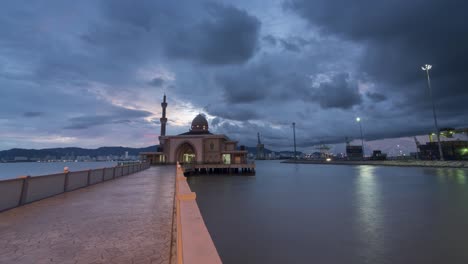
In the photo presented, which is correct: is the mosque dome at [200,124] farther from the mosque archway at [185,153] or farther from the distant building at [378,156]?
the distant building at [378,156]

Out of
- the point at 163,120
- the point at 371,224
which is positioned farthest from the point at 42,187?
the point at 163,120

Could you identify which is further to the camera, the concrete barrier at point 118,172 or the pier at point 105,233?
the concrete barrier at point 118,172

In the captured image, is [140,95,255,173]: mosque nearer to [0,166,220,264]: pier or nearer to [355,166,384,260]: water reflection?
[355,166,384,260]: water reflection

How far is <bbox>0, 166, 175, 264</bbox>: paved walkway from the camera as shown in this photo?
179 inches

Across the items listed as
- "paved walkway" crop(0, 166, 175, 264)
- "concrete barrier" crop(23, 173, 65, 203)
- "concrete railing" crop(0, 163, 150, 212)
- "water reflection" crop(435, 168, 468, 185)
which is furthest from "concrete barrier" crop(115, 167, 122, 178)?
"water reflection" crop(435, 168, 468, 185)

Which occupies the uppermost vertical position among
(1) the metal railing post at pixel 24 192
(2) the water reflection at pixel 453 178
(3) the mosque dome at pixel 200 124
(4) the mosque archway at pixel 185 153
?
(3) the mosque dome at pixel 200 124

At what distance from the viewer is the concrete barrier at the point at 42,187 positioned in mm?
9148

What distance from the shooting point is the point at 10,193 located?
8.27m

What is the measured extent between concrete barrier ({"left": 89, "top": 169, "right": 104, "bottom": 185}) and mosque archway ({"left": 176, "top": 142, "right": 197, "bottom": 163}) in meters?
36.2

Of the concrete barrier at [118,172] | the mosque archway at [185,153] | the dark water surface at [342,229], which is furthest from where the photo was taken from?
the mosque archway at [185,153]

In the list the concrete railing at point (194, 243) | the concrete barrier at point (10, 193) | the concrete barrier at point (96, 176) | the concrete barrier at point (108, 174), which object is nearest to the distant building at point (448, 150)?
the concrete barrier at point (108, 174)

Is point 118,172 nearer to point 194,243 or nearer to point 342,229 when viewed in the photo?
point 342,229

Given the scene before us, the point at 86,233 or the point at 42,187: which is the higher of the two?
the point at 42,187

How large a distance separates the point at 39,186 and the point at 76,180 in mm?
3523
